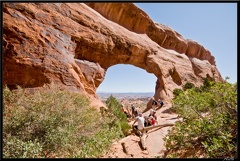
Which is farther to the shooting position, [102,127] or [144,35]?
[144,35]

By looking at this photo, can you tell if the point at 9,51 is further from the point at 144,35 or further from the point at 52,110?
the point at 144,35

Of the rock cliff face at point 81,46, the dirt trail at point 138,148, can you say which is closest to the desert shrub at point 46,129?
the dirt trail at point 138,148

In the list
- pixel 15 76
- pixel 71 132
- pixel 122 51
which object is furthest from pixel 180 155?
pixel 122 51

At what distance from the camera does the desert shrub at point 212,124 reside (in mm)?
4664

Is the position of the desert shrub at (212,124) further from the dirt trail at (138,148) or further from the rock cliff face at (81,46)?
the rock cliff face at (81,46)

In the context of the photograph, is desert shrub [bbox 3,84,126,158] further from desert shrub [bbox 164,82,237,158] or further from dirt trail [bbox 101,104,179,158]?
desert shrub [bbox 164,82,237,158]

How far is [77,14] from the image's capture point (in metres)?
13.5

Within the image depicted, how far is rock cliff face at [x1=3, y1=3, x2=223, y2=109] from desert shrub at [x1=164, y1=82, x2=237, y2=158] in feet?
24.7

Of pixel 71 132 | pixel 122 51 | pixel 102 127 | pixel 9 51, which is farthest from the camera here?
pixel 122 51

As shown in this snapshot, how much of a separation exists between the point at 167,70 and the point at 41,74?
1421 cm

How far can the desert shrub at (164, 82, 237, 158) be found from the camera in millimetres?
4664

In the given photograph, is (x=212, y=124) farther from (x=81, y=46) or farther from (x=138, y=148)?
(x=81, y=46)

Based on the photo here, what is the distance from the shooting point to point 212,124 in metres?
5.04

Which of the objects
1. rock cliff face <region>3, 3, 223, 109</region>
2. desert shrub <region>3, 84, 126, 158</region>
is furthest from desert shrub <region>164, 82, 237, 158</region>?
rock cliff face <region>3, 3, 223, 109</region>
